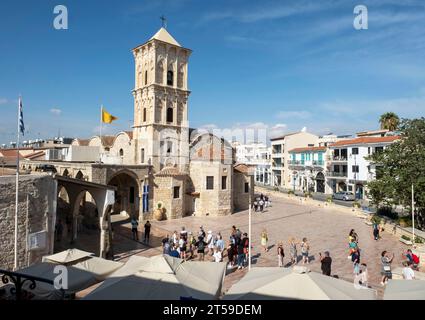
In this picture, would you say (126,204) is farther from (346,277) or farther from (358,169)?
(358,169)

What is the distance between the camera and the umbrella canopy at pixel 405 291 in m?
7.91

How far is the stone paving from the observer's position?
1721 centimetres

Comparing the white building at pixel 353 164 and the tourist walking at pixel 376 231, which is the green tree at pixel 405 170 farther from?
the white building at pixel 353 164

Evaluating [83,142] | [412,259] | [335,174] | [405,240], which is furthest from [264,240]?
[335,174]

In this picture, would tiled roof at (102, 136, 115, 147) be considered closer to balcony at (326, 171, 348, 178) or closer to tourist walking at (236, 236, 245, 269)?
tourist walking at (236, 236, 245, 269)

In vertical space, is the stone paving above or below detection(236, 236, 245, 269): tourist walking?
below

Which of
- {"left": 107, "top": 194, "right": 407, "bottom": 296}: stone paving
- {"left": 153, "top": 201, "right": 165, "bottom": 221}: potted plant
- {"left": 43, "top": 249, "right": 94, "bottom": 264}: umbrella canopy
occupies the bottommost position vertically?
{"left": 107, "top": 194, "right": 407, "bottom": 296}: stone paving

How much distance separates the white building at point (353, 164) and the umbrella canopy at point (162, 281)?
39672mm

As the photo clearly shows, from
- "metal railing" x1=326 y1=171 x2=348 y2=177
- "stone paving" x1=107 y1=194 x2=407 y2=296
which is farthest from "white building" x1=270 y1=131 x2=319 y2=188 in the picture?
"stone paving" x1=107 y1=194 x2=407 y2=296

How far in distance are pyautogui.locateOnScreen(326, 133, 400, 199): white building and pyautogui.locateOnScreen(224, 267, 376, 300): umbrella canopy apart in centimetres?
3986

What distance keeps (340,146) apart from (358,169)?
Result: 16.2 feet

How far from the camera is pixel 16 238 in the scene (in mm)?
13016
